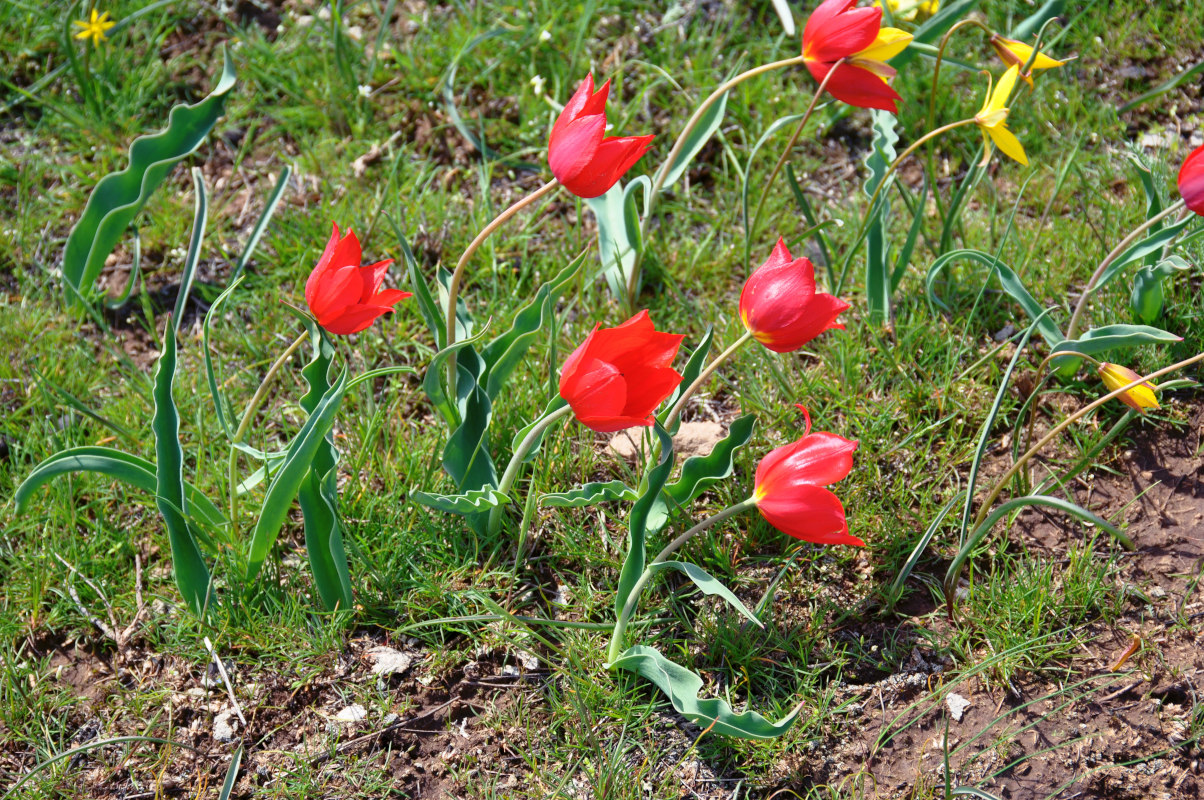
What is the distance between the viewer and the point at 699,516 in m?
1.96

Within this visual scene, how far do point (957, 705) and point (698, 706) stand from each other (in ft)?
1.78

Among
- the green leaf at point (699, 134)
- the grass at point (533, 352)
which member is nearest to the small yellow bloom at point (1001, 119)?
the grass at point (533, 352)

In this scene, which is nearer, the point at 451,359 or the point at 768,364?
the point at 451,359

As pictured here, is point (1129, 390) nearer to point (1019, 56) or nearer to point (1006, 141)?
point (1006, 141)

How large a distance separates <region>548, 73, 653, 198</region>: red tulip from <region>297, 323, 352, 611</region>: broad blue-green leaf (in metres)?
0.53

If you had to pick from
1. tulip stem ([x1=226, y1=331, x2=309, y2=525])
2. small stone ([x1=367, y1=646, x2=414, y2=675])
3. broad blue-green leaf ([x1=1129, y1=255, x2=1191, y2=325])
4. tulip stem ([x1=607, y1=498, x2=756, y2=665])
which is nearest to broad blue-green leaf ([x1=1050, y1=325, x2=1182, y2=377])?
broad blue-green leaf ([x1=1129, y1=255, x2=1191, y2=325])

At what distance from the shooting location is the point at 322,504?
1.65 metres

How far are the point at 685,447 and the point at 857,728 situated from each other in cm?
70

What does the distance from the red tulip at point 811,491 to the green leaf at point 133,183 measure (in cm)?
168

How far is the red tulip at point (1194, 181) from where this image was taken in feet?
5.24

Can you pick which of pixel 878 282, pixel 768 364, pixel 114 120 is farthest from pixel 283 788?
pixel 114 120

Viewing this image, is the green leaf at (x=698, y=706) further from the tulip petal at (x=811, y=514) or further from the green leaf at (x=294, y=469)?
the green leaf at (x=294, y=469)

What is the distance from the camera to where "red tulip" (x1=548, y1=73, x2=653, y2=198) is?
150 cm

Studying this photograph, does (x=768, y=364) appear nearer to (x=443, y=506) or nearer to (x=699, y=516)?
(x=699, y=516)
